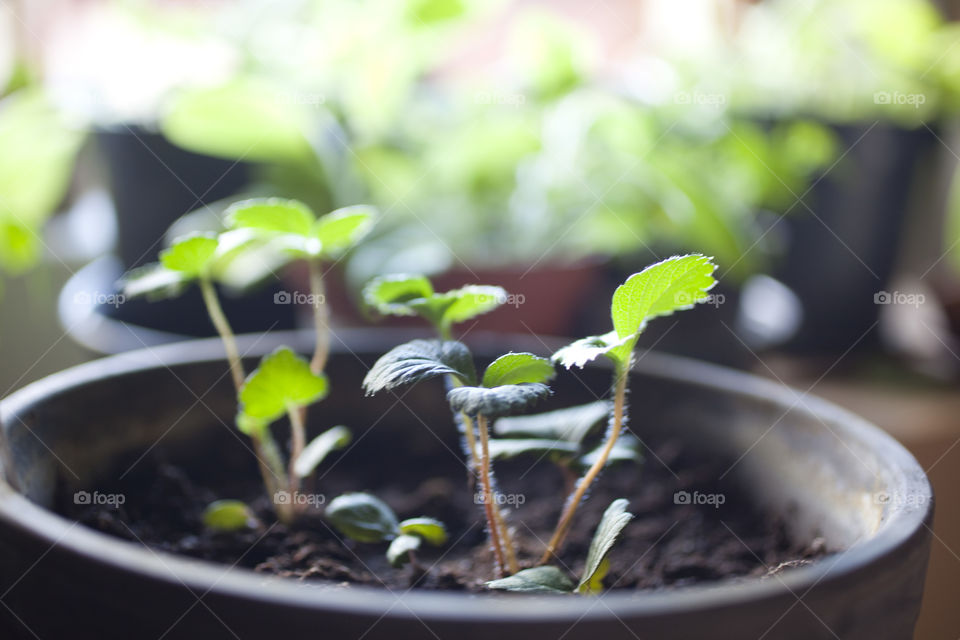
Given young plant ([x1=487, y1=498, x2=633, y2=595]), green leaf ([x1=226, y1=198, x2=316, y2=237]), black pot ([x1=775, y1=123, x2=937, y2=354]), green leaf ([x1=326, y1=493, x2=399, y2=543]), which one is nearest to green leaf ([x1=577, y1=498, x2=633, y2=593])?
young plant ([x1=487, y1=498, x2=633, y2=595])

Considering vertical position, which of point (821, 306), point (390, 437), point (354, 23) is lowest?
point (821, 306)

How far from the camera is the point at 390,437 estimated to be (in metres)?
0.59

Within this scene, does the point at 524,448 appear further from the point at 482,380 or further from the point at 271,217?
the point at 271,217

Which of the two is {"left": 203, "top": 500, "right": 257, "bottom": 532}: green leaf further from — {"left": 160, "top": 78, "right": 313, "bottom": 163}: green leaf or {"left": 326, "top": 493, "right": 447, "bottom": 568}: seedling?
{"left": 160, "top": 78, "right": 313, "bottom": 163}: green leaf

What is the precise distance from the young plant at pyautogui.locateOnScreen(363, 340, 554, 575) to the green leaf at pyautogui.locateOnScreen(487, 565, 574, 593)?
44 millimetres

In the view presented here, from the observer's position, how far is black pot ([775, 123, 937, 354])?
3.59ft

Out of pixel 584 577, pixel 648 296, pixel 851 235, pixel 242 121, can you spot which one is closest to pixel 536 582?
pixel 584 577

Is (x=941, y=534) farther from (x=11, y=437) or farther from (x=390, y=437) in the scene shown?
(x=11, y=437)

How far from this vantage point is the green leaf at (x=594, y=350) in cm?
32

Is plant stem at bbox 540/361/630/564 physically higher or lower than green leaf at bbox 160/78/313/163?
lower

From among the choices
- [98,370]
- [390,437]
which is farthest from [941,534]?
[98,370]

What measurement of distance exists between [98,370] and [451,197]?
0.59m

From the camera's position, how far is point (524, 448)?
396 mm

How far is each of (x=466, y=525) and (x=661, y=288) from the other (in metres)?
0.24
